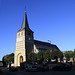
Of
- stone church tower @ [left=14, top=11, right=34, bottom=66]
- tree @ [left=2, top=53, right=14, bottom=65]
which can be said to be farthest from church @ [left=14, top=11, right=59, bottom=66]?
tree @ [left=2, top=53, right=14, bottom=65]

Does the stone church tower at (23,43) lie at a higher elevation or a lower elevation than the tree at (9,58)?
higher

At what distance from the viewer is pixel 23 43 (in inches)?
2751

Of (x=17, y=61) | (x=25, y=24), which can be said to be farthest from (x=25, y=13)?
(x=17, y=61)

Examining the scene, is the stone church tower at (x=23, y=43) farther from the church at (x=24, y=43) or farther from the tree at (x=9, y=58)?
the tree at (x=9, y=58)

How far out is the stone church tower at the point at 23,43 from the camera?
69.1 metres

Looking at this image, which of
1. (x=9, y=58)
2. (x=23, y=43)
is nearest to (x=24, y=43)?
(x=23, y=43)

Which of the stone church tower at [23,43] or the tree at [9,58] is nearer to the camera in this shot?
the stone church tower at [23,43]

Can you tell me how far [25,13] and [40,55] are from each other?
3488cm

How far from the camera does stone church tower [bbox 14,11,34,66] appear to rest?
69.1 meters

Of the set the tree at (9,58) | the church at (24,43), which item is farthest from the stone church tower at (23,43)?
the tree at (9,58)

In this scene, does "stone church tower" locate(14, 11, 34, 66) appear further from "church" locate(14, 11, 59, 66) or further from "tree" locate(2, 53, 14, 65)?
"tree" locate(2, 53, 14, 65)

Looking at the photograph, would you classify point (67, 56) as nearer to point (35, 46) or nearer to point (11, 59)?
point (35, 46)

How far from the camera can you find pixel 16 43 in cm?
7412

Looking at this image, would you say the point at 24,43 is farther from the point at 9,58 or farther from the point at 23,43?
the point at 9,58
